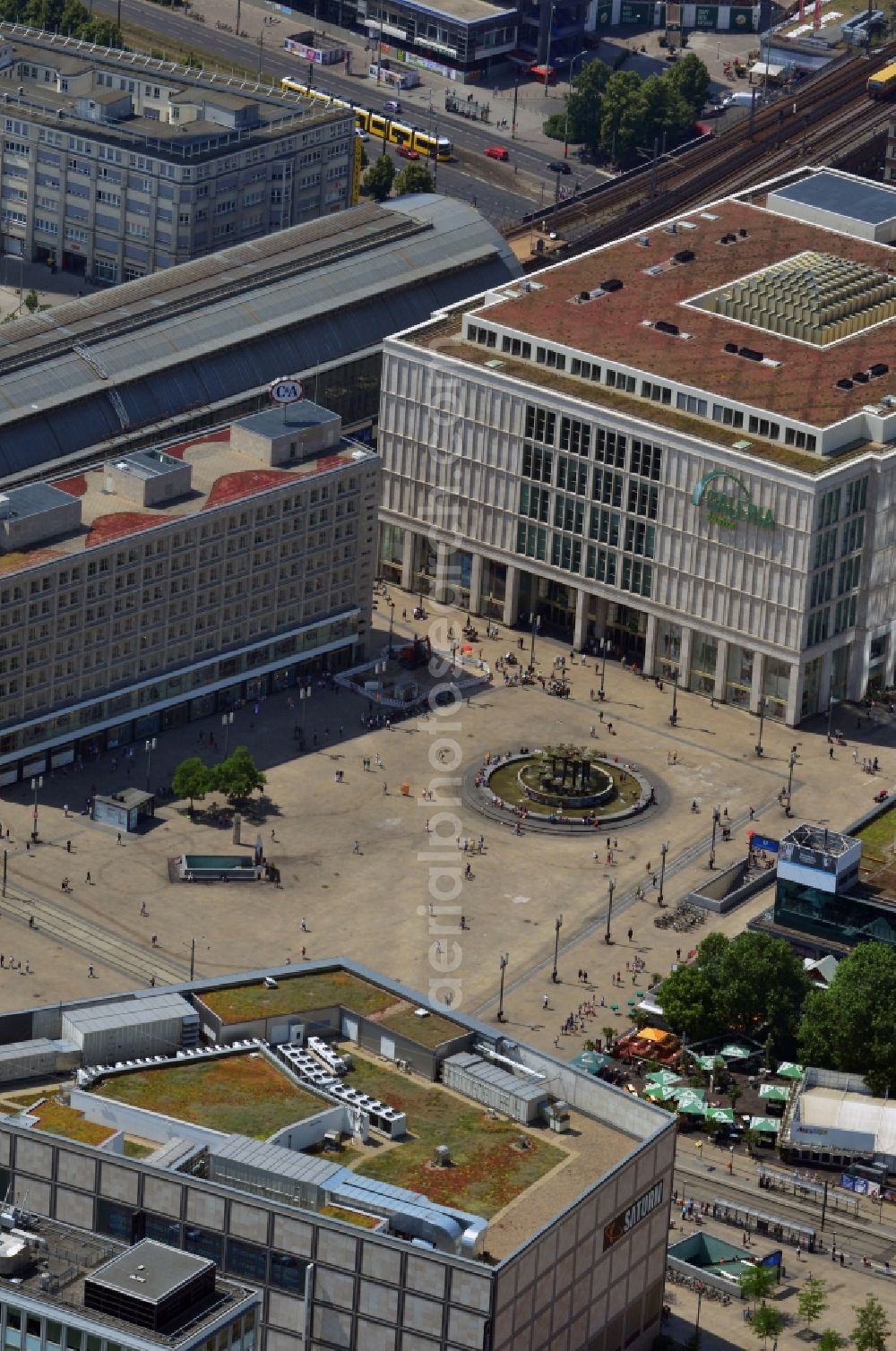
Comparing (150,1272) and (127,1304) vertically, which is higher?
(150,1272)

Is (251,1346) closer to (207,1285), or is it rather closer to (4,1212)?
(207,1285)

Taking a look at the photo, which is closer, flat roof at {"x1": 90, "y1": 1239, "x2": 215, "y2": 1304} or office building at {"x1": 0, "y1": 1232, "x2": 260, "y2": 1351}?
office building at {"x1": 0, "y1": 1232, "x2": 260, "y2": 1351}

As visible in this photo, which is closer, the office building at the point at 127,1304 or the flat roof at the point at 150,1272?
the office building at the point at 127,1304

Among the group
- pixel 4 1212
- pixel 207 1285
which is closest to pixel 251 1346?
pixel 207 1285

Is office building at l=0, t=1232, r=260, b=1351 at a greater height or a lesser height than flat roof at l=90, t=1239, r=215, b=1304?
lesser

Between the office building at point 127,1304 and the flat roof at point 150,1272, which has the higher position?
the flat roof at point 150,1272
